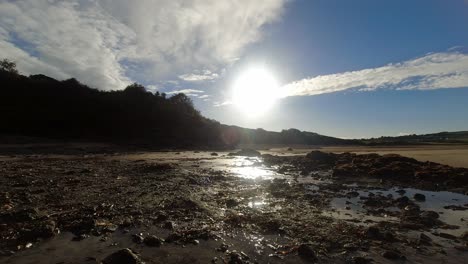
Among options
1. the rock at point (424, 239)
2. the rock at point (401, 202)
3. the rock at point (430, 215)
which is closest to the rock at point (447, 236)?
the rock at point (424, 239)

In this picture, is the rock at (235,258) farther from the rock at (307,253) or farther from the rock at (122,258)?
the rock at (122,258)

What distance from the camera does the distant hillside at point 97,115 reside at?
139 feet

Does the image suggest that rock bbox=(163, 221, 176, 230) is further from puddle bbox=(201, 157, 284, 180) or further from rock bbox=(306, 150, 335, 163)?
rock bbox=(306, 150, 335, 163)

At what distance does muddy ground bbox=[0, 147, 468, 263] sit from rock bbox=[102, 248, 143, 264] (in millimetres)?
19

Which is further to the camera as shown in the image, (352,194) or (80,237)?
(352,194)

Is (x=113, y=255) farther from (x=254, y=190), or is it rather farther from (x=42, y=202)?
(x=254, y=190)

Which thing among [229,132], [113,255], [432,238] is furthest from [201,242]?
[229,132]

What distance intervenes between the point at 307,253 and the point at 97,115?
1826 inches

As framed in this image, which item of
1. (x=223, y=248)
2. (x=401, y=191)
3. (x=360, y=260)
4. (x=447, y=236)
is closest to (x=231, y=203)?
(x=223, y=248)

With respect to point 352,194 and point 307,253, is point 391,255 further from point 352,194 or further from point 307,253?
point 352,194

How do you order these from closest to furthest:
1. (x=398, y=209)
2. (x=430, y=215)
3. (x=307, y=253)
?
(x=307, y=253) < (x=430, y=215) < (x=398, y=209)

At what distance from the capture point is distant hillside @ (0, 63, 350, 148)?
4247cm

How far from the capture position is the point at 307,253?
6.73 meters

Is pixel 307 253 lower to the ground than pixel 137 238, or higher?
lower
